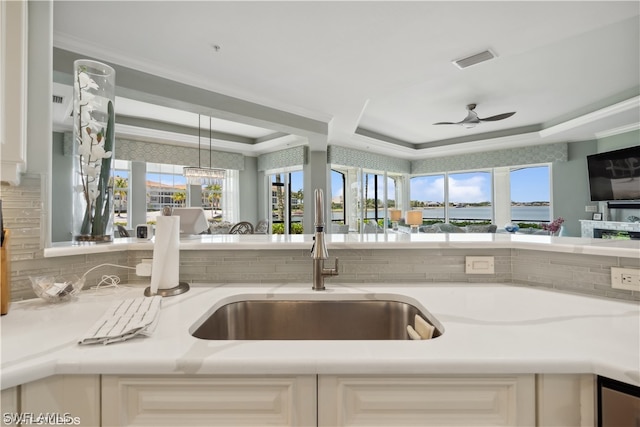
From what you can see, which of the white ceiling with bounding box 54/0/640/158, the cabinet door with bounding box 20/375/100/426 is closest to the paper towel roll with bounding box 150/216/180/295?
the cabinet door with bounding box 20/375/100/426

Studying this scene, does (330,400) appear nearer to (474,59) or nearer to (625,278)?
(625,278)

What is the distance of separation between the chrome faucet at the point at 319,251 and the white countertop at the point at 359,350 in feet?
1.40

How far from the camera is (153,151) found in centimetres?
581

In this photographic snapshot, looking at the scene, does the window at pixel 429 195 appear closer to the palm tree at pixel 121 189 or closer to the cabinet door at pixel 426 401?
the palm tree at pixel 121 189

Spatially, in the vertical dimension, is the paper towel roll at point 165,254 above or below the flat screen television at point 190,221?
below

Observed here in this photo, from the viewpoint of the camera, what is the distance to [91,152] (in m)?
1.25

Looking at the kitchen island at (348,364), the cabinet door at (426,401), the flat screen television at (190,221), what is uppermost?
the flat screen television at (190,221)

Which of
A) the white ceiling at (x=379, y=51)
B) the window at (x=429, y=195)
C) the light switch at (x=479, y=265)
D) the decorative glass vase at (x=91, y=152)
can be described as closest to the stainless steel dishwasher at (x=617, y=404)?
the light switch at (x=479, y=265)

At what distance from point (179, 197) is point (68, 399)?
637 cm

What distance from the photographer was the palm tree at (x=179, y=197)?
21.1 feet

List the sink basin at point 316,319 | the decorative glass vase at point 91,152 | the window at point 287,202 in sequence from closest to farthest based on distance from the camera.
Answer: the sink basin at point 316,319, the decorative glass vase at point 91,152, the window at point 287,202

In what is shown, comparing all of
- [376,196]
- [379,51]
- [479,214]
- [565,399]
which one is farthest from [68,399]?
[479,214]

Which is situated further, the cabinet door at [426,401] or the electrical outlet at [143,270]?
the electrical outlet at [143,270]

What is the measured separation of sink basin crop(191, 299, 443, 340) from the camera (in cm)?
114
